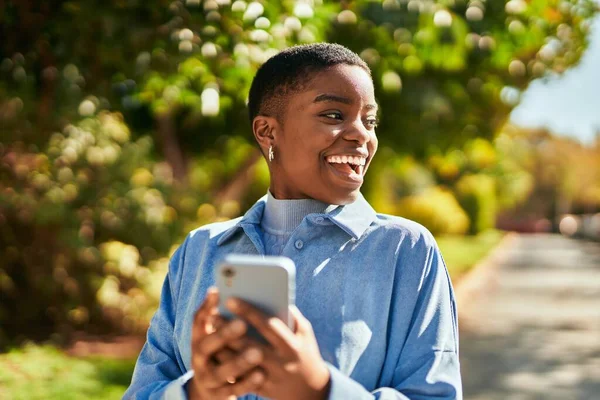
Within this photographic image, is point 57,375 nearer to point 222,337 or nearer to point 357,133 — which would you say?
point 357,133

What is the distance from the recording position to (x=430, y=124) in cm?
1073

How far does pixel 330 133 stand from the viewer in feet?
4.87

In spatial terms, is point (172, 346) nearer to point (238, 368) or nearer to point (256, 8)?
point (238, 368)

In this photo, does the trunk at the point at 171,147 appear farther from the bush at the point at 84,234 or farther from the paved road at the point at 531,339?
the paved road at the point at 531,339

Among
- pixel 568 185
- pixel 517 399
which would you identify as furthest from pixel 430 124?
pixel 568 185

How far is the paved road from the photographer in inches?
273

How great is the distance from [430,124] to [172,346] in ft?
31.2

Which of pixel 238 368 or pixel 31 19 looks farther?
pixel 31 19

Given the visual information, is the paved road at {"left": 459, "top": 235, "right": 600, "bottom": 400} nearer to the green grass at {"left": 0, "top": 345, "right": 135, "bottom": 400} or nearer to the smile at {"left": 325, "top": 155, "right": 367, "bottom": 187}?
the green grass at {"left": 0, "top": 345, "right": 135, "bottom": 400}

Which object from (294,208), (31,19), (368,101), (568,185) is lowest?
(294,208)

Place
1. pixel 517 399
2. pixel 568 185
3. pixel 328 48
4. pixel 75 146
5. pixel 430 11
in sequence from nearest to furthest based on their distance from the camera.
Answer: pixel 328 48 < pixel 430 11 < pixel 517 399 < pixel 75 146 < pixel 568 185

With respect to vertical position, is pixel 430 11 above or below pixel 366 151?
above

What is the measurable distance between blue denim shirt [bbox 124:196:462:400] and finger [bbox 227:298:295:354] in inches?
7.1

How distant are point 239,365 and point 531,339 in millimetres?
9091
